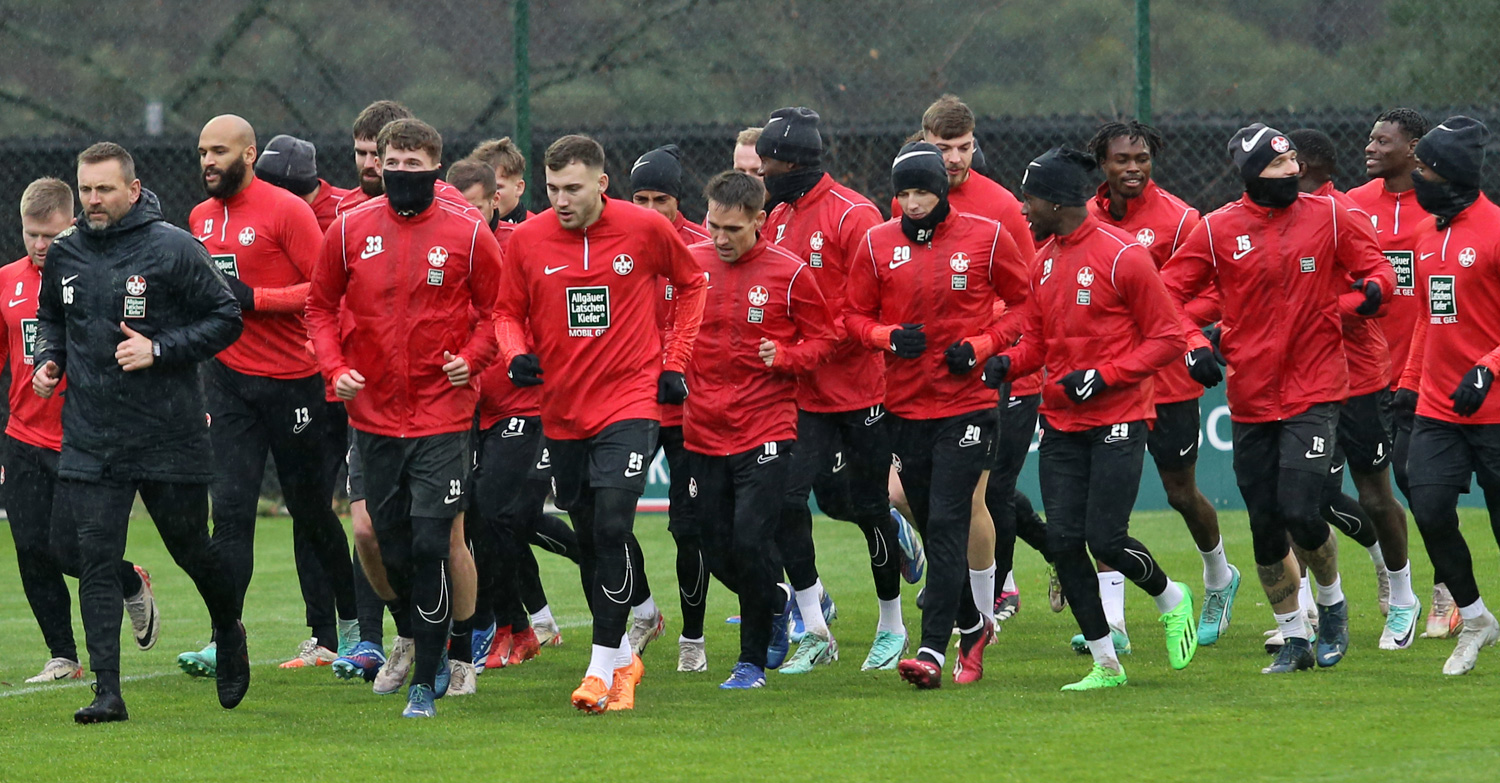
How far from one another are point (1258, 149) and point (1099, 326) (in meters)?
1.05

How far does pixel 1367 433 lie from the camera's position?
31.3 ft

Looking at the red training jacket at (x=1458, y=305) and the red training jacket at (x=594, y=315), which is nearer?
the red training jacket at (x=594, y=315)

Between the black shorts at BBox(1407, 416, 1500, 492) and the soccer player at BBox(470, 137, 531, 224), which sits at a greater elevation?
the soccer player at BBox(470, 137, 531, 224)

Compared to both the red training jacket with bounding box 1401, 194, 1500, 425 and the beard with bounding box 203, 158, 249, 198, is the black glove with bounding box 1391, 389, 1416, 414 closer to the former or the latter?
the red training jacket with bounding box 1401, 194, 1500, 425

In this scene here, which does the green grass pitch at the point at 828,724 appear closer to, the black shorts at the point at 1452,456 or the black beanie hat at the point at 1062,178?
the black shorts at the point at 1452,456

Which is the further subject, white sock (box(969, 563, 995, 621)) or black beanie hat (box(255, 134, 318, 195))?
black beanie hat (box(255, 134, 318, 195))

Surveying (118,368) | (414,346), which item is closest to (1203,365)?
(414,346)

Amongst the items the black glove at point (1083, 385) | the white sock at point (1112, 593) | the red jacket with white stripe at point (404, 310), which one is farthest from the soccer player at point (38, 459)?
the white sock at point (1112, 593)

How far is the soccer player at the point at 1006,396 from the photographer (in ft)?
30.0

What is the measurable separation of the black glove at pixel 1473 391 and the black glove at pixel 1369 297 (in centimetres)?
48

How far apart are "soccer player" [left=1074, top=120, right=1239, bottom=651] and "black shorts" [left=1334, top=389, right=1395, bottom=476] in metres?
0.70

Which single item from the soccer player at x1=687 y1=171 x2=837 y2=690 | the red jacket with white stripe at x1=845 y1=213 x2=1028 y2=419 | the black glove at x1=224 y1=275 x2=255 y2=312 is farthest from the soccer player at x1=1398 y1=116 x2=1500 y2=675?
the black glove at x1=224 y1=275 x2=255 y2=312

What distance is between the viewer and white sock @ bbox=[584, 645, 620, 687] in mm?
7852

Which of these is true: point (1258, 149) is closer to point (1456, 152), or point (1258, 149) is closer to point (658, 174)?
point (1456, 152)
